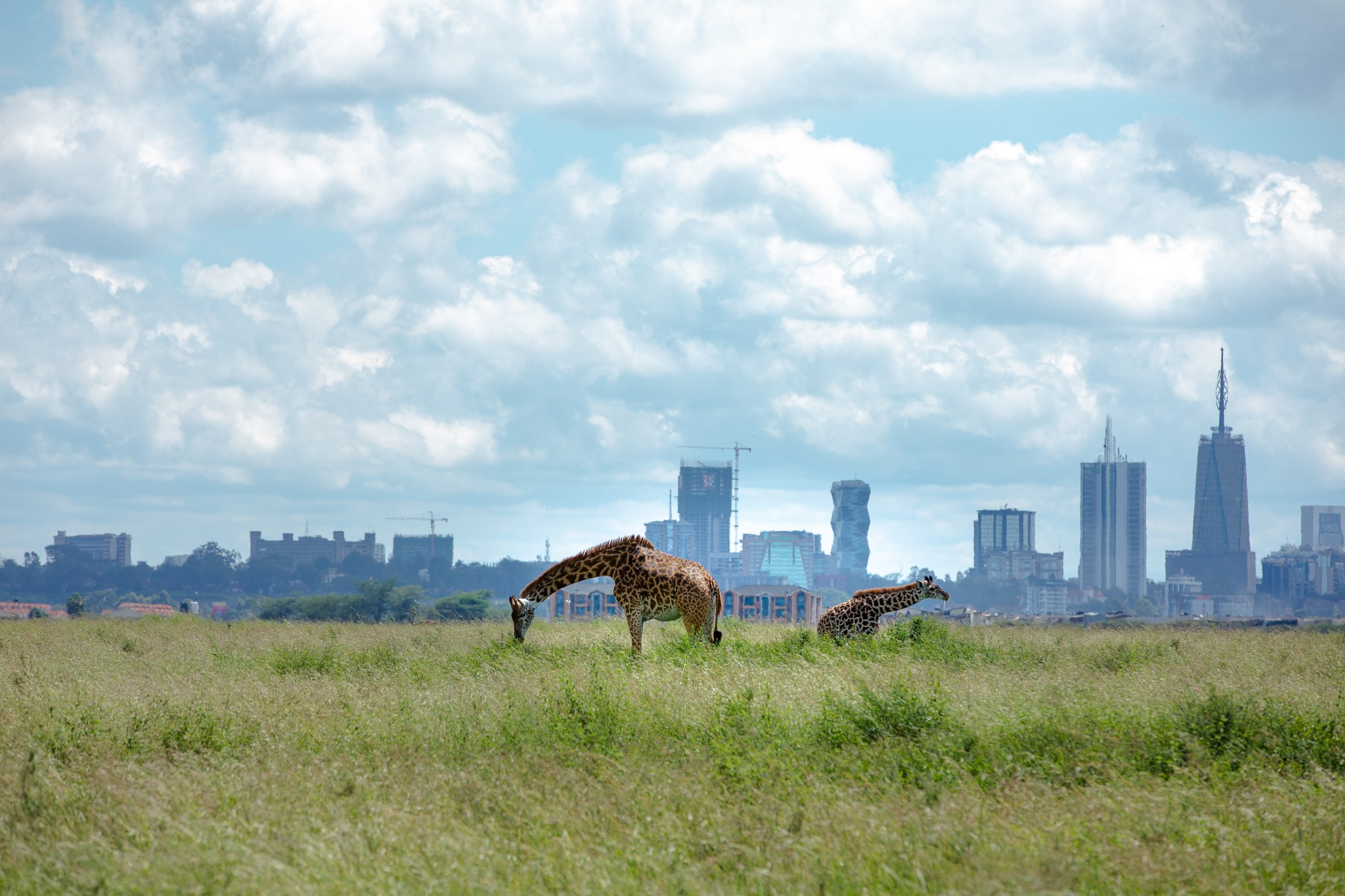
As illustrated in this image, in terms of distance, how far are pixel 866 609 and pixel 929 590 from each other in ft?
6.94

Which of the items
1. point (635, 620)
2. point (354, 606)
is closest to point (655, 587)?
point (635, 620)

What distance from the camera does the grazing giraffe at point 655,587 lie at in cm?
2212

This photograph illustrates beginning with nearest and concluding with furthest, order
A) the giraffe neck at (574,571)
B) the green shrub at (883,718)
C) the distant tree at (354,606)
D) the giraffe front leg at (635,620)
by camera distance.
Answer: the green shrub at (883,718) < the giraffe front leg at (635,620) < the giraffe neck at (574,571) < the distant tree at (354,606)

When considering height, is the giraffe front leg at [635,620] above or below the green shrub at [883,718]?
above

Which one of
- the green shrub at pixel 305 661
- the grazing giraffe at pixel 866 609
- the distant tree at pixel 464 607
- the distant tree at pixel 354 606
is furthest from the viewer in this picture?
the distant tree at pixel 354 606

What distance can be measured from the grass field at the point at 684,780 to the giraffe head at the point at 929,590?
20.7ft

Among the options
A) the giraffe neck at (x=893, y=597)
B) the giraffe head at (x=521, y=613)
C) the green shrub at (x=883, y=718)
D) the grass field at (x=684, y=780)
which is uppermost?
the giraffe neck at (x=893, y=597)

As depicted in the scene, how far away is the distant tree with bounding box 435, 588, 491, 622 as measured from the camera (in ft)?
292

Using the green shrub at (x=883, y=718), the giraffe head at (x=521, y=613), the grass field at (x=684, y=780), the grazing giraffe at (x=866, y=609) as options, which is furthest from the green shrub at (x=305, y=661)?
the green shrub at (x=883, y=718)

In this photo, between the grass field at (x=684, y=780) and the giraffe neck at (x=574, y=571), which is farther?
the giraffe neck at (x=574, y=571)

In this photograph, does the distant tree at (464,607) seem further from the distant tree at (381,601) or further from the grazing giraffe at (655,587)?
the grazing giraffe at (655,587)

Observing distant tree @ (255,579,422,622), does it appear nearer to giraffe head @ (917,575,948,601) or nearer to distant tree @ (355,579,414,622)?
distant tree @ (355,579,414,622)

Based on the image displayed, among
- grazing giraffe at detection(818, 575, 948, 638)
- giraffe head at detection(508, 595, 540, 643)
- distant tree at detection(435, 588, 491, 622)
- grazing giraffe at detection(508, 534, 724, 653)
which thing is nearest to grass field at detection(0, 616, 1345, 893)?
grazing giraffe at detection(508, 534, 724, 653)

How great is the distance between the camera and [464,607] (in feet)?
369
